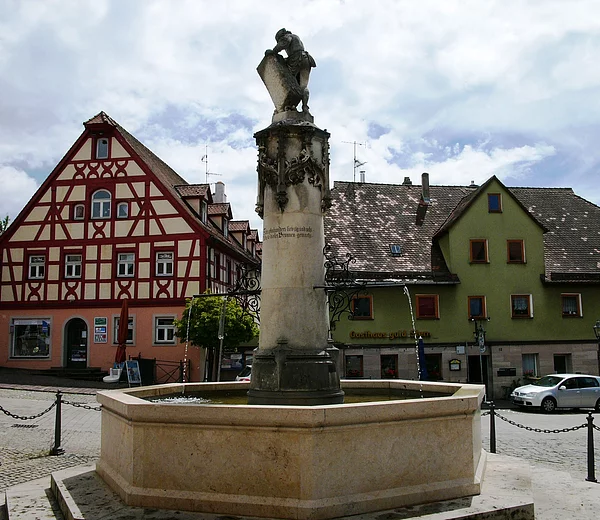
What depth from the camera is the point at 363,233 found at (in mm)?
31016

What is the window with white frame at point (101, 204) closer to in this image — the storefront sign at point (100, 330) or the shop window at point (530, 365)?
the storefront sign at point (100, 330)

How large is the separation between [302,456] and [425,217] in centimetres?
2819

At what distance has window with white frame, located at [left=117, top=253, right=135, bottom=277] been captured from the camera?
1268 inches

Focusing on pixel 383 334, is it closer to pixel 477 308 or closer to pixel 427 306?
pixel 427 306

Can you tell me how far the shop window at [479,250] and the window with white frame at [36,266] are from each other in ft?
70.1

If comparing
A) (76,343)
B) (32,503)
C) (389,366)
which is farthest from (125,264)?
(32,503)

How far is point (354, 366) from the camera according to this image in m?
28.5

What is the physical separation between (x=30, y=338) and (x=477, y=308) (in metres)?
22.0

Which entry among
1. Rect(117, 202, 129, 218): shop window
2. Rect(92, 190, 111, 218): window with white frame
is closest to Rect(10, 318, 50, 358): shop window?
Rect(92, 190, 111, 218): window with white frame

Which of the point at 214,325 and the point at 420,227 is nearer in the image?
the point at 214,325

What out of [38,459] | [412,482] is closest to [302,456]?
[412,482]

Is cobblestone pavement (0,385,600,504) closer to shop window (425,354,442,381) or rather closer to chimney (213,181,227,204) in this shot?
shop window (425,354,442,381)

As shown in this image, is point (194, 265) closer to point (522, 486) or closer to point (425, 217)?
point (425, 217)

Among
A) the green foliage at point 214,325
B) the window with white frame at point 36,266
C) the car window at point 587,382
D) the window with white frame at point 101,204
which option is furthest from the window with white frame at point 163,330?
the car window at point 587,382
